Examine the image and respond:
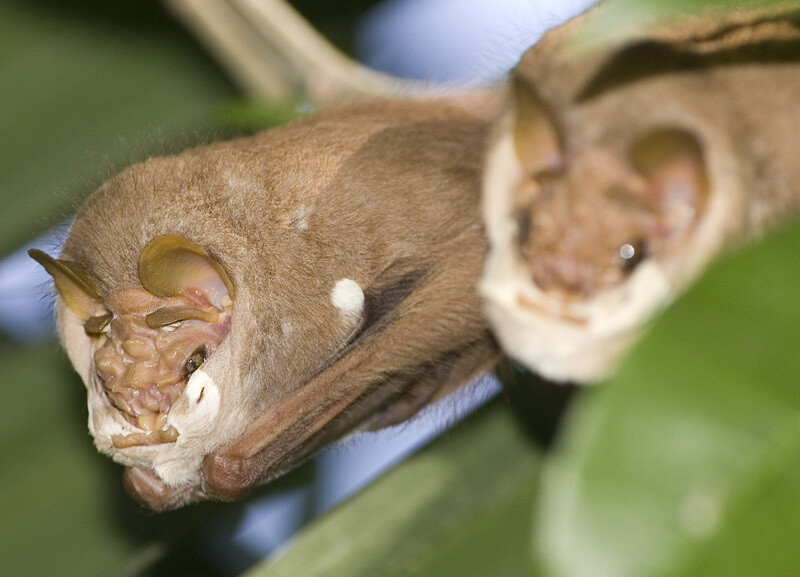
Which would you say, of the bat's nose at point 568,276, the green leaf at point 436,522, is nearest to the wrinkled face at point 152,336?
the green leaf at point 436,522

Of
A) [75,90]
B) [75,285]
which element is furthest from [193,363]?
[75,90]

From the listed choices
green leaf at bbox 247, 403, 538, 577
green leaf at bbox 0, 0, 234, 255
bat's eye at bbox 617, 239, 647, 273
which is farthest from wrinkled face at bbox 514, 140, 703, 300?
green leaf at bbox 0, 0, 234, 255

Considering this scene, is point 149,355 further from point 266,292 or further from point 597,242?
point 597,242

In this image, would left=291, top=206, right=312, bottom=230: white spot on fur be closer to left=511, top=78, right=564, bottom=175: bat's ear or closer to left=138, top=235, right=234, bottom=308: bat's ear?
left=138, top=235, right=234, bottom=308: bat's ear

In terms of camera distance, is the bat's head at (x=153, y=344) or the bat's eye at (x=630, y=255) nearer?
the bat's eye at (x=630, y=255)

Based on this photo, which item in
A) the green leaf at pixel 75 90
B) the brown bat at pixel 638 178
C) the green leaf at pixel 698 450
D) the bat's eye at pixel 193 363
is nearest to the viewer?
the green leaf at pixel 698 450

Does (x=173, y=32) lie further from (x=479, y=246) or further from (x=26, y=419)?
(x=479, y=246)

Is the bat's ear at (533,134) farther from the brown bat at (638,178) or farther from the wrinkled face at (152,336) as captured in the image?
the wrinkled face at (152,336)
